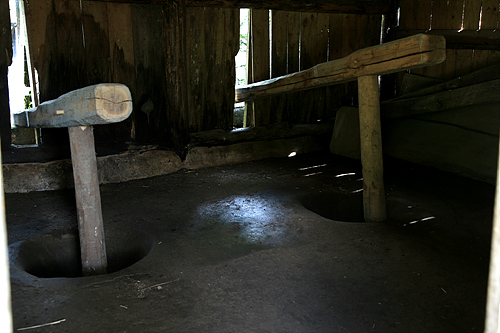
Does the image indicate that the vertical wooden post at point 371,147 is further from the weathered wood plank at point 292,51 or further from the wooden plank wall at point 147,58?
the weathered wood plank at point 292,51

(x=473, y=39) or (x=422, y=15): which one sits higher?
(x=422, y=15)

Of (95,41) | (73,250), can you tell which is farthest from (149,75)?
(73,250)

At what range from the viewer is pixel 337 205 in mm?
4590

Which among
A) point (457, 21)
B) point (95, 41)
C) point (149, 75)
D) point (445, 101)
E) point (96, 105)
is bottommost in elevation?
point (445, 101)

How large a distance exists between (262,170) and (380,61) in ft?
9.63

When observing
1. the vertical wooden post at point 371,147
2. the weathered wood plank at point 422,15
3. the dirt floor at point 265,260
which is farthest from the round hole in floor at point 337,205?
the weathered wood plank at point 422,15

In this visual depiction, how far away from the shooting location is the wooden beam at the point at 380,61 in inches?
110

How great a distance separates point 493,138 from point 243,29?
Result: 29.6 ft

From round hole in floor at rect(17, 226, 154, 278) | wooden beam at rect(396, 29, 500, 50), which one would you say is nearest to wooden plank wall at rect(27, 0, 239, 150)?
round hole in floor at rect(17, 226, 154, 278)

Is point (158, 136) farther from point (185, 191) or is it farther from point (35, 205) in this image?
point (35, 205)

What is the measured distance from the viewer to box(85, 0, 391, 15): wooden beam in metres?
5.87

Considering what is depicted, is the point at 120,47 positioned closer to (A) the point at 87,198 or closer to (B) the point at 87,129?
(B) the point at 87,129

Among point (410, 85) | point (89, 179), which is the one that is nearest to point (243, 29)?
point (410, 85)

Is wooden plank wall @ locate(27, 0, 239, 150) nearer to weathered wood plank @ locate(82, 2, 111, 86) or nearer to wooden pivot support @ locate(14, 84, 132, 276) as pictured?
→ weathered wood plank @ locate(82, 2, 111, 86)
